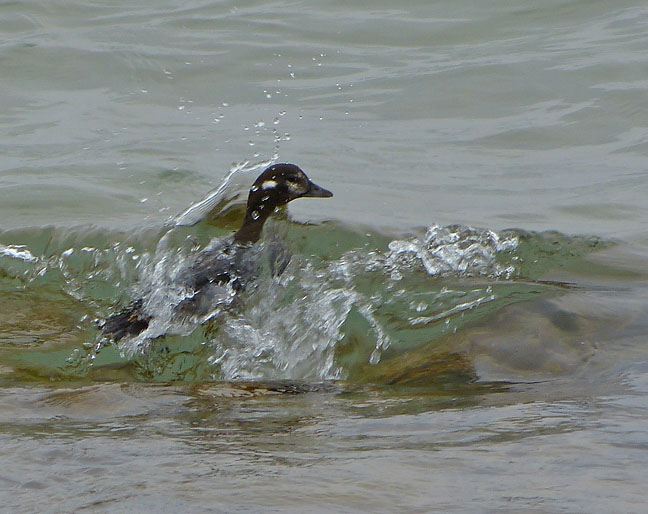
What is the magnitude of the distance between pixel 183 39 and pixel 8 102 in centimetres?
300

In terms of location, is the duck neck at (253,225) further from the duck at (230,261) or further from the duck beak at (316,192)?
the duck beak at (316,192)

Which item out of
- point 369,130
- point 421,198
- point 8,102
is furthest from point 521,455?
point 8,102

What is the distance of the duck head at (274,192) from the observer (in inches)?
279

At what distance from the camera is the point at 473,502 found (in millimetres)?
2729

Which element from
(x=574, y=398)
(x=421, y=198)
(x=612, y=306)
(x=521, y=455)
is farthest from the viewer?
(x=421, y=198)

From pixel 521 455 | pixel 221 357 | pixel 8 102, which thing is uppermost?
pixel 8 102

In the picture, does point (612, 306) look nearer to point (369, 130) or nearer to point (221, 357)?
point (221, 357)

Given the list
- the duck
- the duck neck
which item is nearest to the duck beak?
the duck

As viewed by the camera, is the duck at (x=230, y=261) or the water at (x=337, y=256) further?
the duck at (x=230, y=261)

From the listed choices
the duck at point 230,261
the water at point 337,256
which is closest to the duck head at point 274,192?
the duck at point 230,261

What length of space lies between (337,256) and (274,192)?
2.03 ft

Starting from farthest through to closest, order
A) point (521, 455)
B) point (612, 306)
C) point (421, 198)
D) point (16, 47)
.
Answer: point (16, 47), point (421, 198), point (612, 306), point (521, 455)

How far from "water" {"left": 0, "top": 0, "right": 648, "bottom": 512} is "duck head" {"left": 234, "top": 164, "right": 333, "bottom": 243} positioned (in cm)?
14

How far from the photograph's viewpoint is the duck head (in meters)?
7.09
